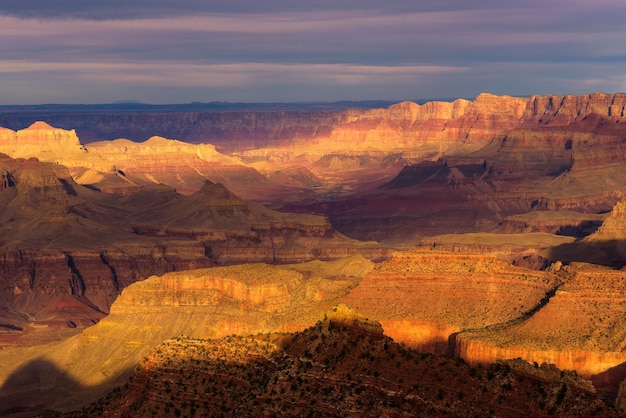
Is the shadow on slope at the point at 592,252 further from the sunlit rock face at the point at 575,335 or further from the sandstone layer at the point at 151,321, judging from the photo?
the sunlit rock face at the point at 575,335

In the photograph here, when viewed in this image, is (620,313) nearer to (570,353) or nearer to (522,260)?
(570,353)

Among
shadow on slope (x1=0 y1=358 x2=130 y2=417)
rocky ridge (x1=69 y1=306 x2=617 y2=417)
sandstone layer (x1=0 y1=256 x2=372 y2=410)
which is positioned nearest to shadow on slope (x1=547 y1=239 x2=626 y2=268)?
sandstone layer (x1=0 y1=256 x2=372 y2=410)

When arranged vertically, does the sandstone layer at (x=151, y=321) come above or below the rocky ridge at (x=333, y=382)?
below

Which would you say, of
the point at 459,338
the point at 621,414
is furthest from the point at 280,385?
the point at 459,338

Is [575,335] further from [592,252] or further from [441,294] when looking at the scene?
[592,252]

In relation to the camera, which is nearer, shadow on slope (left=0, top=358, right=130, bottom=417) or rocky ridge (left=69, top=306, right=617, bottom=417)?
rocky ridge (left=69, top=306, right=617, bottom=417)

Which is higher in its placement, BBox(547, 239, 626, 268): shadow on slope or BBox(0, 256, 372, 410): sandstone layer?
BBox(0, 256, 372, 410): sandstone layer

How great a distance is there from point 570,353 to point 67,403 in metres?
39.0

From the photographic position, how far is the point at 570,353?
7931 cm

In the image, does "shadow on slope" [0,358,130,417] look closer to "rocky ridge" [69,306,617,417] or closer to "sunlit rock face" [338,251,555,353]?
"sunlit rock face" [338,251,555,353]

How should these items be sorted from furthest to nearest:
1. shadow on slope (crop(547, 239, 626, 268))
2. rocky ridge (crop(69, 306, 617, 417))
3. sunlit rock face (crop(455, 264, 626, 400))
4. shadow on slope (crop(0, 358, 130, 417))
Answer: shadow on slope (crop(547, 239, 626, 268)), shadow on slope (crop(0, 358, 130, 417)), sunlit rock face (crop(455, 264, 626, 400)), rocky ridge (crop(69, 306, 617, 417))

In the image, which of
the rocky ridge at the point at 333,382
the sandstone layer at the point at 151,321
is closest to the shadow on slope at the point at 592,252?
the sandstone layer at the point at 151,321

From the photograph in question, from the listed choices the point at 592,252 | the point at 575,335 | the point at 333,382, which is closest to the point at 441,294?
the point at 575,335

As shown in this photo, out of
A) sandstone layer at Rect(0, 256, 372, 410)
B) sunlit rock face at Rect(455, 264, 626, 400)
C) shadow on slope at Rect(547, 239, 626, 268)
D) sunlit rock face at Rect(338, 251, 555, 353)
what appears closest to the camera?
sunlit rock face at Rect(455, 264, 626, 400)
